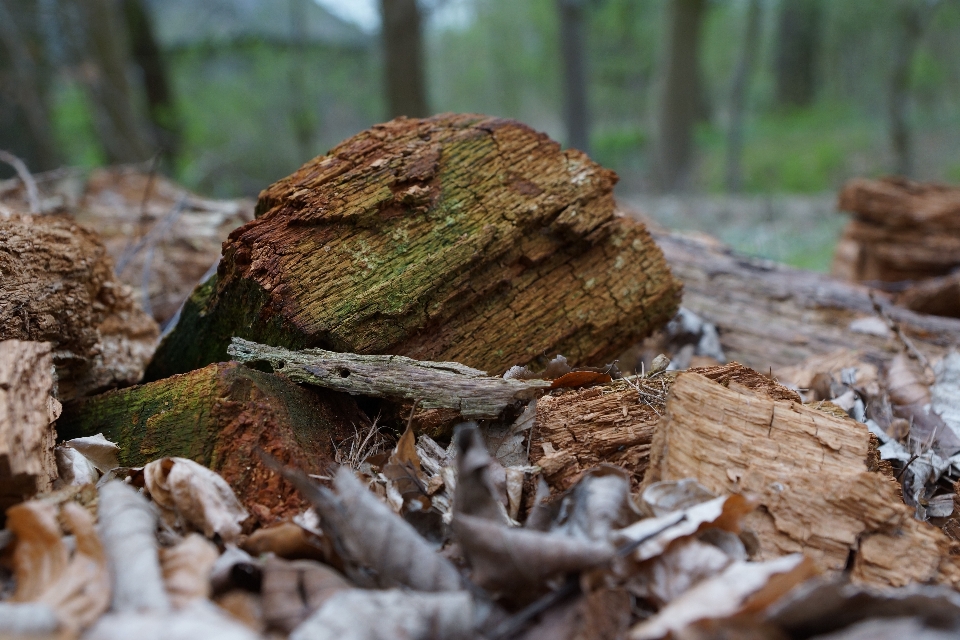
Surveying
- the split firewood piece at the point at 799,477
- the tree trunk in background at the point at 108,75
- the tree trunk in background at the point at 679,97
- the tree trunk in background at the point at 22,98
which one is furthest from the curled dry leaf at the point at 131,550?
the tree trunk in background at the point at 679,97

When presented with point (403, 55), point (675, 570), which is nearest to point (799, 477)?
point (675, 570)

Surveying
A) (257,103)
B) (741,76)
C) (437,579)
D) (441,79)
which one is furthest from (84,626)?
(441,79)

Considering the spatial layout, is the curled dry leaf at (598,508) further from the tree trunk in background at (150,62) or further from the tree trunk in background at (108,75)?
the tree trunk in background at (150,62)

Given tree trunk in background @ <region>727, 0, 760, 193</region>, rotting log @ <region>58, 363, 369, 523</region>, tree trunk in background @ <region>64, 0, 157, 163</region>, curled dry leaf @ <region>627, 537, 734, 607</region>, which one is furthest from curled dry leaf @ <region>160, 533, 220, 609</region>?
tree trunk in background @ <region>727, 0, 760, 193</region>

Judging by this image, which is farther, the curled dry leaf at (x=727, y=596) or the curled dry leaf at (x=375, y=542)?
the curled dry leaf at (x=375, y=542)

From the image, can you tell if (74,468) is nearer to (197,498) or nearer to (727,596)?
(197,498)

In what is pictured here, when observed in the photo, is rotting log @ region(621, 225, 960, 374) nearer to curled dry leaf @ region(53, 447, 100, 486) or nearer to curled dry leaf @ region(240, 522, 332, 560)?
curled dry leaf @ region(240, 522, 332, 560)
